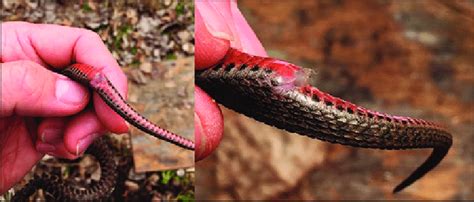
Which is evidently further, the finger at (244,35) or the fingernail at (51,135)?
the finger at (244,35)

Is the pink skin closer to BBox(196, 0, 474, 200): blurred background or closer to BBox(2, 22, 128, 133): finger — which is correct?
BBox(2, 22, 128, 133): finger

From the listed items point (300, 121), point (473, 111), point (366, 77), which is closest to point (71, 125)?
point (300, 121)

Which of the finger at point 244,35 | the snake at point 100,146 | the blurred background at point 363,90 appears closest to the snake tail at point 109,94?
the snake at point 100,146

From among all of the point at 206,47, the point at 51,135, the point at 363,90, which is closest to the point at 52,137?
the point at 51,135

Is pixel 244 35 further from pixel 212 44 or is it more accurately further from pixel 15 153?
pixel 15 153

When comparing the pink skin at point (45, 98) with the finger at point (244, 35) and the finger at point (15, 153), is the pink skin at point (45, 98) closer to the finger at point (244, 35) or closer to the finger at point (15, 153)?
the finger at point (15, 153)

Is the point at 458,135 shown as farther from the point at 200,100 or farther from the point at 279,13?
the point at 200,100
